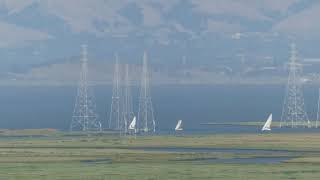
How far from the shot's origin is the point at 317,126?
427ft

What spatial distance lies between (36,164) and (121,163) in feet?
17.9

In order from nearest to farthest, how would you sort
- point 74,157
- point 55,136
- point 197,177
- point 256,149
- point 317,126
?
point 197,177, point 74,157, point 256,149, point 55,136, point 317,126

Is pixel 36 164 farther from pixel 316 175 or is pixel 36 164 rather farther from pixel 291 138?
pixel 291 138

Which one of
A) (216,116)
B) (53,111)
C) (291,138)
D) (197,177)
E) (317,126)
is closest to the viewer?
(197,177)

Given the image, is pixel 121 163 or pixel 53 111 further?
pixel 53 111

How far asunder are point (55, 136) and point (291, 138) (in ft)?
70.4

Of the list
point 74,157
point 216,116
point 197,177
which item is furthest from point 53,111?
point 197,177

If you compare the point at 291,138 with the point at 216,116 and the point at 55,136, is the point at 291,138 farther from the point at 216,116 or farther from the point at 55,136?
the point at 216,116

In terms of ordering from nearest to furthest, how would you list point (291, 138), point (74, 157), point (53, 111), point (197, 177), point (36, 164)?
point (197, 177) < point (36, 164) < point (74, 157) < point (291, 138) < point (53, 111)

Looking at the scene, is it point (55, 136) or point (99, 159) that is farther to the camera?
point (55, 136)

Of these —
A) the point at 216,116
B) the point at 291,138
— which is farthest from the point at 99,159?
the point at 216,116

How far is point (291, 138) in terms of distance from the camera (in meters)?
111

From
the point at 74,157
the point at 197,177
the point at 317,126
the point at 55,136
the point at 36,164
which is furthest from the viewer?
the point at 317,126

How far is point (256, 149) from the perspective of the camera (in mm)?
100938
